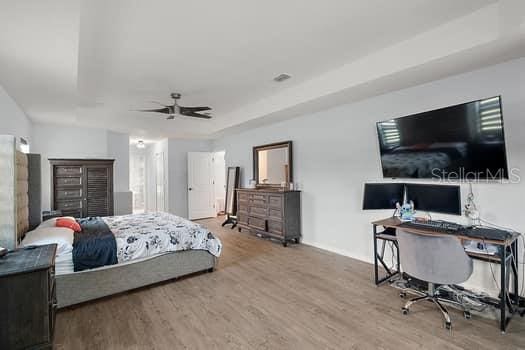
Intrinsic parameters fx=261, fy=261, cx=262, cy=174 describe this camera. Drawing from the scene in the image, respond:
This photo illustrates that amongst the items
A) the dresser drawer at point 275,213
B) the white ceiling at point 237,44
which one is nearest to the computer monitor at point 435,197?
the white ceiling at point 237,44

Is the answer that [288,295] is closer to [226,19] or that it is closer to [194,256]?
[194,256]

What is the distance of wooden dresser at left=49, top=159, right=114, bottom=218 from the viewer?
498 centimetres

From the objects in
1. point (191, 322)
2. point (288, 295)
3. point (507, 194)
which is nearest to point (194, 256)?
point (191, 322)

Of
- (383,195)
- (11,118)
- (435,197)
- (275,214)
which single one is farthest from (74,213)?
(435,197)

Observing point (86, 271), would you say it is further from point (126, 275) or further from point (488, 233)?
point (488, 233)

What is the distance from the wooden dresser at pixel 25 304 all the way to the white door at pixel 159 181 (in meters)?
6.01

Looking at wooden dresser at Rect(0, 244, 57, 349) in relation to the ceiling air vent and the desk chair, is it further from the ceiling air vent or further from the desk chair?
the ceiling air vent

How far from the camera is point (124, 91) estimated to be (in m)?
3.82

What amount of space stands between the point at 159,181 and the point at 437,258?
7.45 meters

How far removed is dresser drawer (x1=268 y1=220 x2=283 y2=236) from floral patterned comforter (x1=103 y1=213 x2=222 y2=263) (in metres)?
1.48

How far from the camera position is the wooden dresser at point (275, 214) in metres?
4.68

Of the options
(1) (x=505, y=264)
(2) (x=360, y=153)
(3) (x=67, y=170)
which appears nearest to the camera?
(1) (x=505, y=264)

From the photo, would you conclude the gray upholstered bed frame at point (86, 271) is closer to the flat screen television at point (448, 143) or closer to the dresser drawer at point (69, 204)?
the dresser drawer at point (69, 204)

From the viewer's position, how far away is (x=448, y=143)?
283 cm
